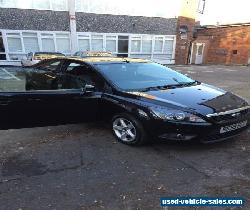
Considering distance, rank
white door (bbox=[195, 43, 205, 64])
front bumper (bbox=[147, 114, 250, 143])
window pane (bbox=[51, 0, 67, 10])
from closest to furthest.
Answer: front bumper (bbox=[147, 114, 250, 143]) → window pane (bbox=[51, 0, 67, 10]) → white door (bbox=[195, 43, 205, 64])

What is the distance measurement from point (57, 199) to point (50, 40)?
761 inches

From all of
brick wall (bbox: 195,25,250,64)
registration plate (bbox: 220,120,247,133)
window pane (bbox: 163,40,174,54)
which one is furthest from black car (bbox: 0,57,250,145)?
brick wall (bbox: 195,25,250,64)

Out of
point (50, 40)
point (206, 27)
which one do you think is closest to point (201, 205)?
point (50, 40)

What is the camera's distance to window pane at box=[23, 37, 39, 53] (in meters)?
20.3

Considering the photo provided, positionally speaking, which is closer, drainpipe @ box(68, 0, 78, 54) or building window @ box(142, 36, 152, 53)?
drainpipe @ box(68, 0, 78, 54)

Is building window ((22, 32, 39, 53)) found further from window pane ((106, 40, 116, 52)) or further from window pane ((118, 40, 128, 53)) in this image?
window pane ((118, 40, 128, 53))

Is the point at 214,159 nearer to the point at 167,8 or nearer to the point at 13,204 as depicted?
the point at 13,204

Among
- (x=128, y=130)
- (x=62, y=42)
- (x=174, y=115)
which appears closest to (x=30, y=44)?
(x=62, y=42)

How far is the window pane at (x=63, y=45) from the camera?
69.4 ft

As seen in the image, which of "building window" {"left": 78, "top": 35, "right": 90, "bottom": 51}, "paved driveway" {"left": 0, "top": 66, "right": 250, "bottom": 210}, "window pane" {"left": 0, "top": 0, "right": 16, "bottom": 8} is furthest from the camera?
"building window" {"left": 78, "top": 35, "right": 90, "bottom": 51}

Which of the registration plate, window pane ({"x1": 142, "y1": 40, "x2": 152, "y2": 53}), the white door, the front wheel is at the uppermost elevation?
the registration plate

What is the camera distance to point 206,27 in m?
27.2

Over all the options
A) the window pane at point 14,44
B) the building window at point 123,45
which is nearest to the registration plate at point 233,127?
the window pane at point 14,44

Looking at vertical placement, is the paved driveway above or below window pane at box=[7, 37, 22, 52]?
above
